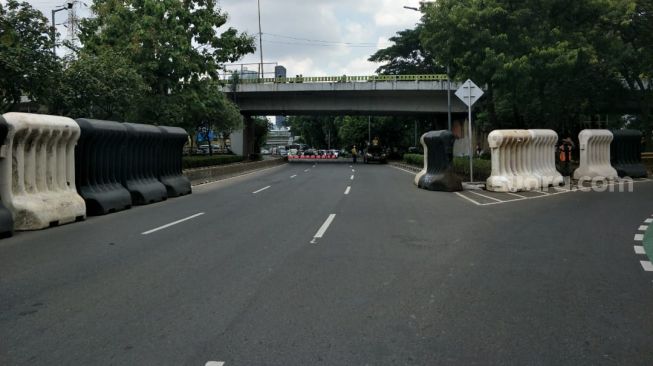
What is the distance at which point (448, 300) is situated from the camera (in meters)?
5.61

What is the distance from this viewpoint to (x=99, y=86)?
72.7 feet

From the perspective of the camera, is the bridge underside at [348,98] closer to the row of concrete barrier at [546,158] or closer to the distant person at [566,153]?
the distant person at [566,153]

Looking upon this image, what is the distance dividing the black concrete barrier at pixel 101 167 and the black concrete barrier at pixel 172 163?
2640 mm

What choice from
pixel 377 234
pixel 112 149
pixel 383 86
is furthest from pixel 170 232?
pixel 383 86

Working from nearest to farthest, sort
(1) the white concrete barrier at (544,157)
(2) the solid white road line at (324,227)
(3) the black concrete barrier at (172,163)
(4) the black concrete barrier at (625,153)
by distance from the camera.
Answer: (2) the solid white road line at (324,227) → (3) the black concrete barrier at (172,163) → (1) the white concrete barrier at (544,157) → (4) the black concrete barrier at (625,153)

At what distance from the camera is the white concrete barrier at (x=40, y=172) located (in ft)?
33.9

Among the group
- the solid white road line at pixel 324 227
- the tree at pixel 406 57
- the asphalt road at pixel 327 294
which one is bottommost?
the asphalt road at pixel 327 294

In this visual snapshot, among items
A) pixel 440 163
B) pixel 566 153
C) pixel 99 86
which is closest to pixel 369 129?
pixel 566 153

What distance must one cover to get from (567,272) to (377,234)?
3.50m

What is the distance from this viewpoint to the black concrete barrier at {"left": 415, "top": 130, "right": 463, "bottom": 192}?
18578 millimetres

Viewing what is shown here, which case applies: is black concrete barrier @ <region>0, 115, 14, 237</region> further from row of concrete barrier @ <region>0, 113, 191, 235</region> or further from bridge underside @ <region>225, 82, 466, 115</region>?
bridge underside @ <region>225, 82, 466, 115</region>

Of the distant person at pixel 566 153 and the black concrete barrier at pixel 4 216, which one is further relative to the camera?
the distant person at pixel 566 153

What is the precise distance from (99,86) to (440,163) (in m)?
13.5

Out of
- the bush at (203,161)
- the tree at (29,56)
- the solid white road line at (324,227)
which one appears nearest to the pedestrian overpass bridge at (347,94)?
the bush at (203,161)
